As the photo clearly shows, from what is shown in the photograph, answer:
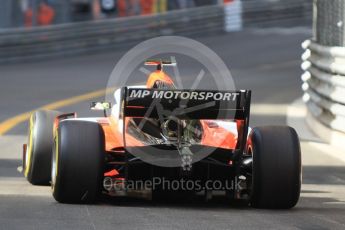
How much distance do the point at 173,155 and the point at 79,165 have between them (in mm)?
767

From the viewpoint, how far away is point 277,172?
8891mm

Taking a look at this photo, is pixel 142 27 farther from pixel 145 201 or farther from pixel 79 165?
pixel 79 165

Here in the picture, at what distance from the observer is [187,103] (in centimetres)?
895

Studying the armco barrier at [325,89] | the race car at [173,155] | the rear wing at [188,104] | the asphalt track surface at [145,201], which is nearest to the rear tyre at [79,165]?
the race car at [173,155]

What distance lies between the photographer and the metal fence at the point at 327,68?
14788 millimetres

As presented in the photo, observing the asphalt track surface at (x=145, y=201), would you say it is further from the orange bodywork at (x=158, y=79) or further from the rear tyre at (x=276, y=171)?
the orange bodywork at (x=158, y=79)

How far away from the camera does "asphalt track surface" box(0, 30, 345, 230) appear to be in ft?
26.6

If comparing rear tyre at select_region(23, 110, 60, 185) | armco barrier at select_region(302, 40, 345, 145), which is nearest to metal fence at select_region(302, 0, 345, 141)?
armco barrier at select_region(302, 40, 345, 145)

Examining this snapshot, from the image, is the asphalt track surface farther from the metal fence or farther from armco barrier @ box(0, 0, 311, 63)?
armco barrier @ box(0, 0, 311, 63)

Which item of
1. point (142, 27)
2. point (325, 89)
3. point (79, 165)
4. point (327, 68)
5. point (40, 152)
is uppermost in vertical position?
point (79, 165)

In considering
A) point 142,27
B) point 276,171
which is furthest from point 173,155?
point 142,27

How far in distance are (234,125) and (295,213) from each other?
1445 mm

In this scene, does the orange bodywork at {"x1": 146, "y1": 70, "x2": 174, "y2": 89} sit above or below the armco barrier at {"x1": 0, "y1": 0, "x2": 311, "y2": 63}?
above

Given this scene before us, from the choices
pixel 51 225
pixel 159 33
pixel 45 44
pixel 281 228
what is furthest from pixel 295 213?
pixel 159 33
